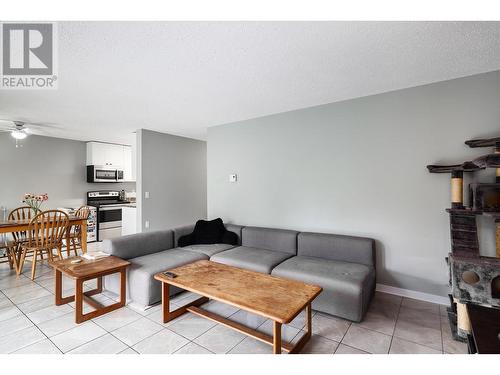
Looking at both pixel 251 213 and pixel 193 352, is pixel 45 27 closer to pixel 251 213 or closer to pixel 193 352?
pixel 193 352

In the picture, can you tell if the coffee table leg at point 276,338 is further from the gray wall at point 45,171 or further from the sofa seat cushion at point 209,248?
the gray wall at point 45,171

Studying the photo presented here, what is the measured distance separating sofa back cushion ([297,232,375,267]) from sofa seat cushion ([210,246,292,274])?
0.88 ft

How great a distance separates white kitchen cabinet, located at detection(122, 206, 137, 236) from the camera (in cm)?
488

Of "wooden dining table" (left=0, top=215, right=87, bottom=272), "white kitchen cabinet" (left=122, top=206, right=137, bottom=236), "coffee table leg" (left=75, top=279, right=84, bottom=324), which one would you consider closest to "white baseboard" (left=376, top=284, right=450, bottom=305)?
"coffee table leg" (left=75, top=279, right=84, bottom=324)

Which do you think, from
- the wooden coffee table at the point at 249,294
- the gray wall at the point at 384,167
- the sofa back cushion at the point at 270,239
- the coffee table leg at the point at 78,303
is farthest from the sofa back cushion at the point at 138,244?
the gray wall at the point at 384,167

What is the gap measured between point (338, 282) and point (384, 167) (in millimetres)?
1434

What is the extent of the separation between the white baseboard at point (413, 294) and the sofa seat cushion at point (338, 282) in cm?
38

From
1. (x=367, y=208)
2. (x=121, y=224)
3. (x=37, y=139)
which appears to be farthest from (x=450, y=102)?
(x=37, y=139)

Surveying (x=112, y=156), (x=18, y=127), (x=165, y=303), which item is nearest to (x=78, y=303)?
(x=165, y=303)

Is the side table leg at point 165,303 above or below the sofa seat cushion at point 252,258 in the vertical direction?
below

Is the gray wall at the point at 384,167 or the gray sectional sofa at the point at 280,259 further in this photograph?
the gray wall at the point at 384,167

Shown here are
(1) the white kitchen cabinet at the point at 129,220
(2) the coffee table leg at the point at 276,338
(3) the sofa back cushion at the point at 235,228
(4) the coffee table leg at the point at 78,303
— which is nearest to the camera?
(2) the coffee table leg at the point at 276,338

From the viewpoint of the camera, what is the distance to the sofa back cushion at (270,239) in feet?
10.5
